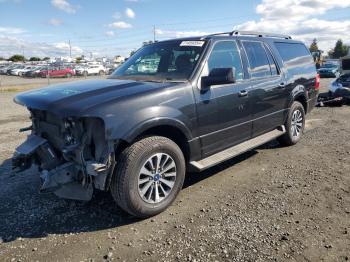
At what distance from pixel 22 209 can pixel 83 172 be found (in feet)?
3.91

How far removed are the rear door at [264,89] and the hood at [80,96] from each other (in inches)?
67.9

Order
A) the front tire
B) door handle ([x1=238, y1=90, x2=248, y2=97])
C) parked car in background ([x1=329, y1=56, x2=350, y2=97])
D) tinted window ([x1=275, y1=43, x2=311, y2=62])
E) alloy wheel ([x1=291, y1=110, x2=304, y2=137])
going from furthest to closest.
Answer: parked car in background ([x1=329, y1=56, x2=350, y2=97]), alloy wheel ([x1=291, y1=110, x2=304, y2=137]), tinted window ([x1=275, y1=43, x2=311, y2=62]), door handle ([x1=238, y1=90, x2=248, y2=97]), the front tire

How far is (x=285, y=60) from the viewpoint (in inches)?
241

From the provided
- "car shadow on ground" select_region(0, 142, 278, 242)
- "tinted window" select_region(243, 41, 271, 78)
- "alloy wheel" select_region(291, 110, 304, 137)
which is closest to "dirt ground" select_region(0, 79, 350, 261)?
"car shadow on ground" select_region(0, 142, 278, 242)

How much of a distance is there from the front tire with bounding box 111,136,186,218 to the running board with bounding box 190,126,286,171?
294 mm

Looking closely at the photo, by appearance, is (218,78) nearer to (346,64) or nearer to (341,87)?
(341,87)

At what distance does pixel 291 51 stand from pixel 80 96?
14.5 ft

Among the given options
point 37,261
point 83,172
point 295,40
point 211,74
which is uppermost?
point 295,40

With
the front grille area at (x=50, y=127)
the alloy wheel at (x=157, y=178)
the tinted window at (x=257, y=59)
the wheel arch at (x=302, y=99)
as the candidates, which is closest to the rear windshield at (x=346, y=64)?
the wheel arch at (x=302, y=99)

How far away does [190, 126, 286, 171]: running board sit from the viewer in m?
4.29

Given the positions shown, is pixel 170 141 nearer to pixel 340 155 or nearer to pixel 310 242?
pixel 310 242

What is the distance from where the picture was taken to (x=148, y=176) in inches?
149

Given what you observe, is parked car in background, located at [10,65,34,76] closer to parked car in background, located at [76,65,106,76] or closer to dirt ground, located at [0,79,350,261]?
parked car in background, located at [76,65,106,76]

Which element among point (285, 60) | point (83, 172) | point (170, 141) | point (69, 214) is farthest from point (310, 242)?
point (285, 60)
